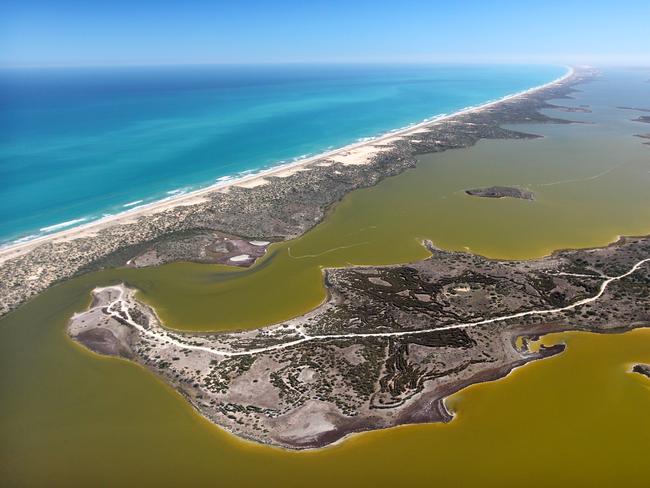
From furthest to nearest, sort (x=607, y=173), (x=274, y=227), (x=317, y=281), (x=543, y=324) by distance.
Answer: (x=607, y=173)
(x=274, y=227)
(x=317, y=281)
(x=543, y=324)

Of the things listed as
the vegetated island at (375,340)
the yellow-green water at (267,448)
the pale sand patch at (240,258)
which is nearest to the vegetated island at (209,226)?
the pale sand patch at (240,258)

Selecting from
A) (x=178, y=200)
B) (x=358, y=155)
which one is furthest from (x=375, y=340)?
(x=358, y=155)

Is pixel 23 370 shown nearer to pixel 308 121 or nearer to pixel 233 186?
pixel 233 186

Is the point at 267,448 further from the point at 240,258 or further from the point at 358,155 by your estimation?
the point at 358,155

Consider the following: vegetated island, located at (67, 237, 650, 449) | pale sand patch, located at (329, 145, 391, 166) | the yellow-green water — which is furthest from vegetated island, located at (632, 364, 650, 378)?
pale sand patch, located at (329, 145, 391, 166)

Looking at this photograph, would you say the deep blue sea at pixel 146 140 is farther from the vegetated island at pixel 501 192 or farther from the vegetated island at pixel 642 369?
the vegetated island at pixel 642 369

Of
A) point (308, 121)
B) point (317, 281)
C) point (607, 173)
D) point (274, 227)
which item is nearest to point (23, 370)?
point (317, 281)

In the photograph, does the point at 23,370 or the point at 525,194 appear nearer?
the point at 23,370
